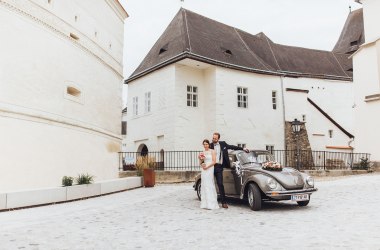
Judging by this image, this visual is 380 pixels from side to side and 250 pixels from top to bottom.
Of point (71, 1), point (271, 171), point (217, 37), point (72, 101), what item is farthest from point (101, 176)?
point (217, 37)

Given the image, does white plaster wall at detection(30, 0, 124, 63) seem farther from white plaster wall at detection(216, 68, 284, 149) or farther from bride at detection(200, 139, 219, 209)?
bride at detection(200, 139, 219, 209)

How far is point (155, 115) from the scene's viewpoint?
2619cm

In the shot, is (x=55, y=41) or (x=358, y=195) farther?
(x=55, y=41)

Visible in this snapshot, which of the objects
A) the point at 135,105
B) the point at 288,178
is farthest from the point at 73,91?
the point at 135,105

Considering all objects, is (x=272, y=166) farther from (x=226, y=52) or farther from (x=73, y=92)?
(x=226, y=52)

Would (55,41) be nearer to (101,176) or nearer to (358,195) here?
(101,176)

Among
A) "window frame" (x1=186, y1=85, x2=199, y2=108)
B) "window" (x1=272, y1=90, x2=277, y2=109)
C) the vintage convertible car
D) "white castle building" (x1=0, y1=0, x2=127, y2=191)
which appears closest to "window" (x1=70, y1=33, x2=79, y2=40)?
"white castle building" (x1=0, y1=0, x2=127, y2=191)

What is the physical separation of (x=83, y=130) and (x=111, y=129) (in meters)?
3.63

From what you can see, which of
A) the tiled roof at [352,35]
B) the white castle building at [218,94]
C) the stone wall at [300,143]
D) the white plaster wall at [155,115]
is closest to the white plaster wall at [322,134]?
the white castle building at [218,94]

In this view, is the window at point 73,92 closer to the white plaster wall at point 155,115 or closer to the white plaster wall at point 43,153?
the white plaster wall at point 43,153

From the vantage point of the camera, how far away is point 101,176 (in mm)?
17984

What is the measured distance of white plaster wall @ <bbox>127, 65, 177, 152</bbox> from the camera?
81.4 feet

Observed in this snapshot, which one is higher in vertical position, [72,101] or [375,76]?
[375,76]

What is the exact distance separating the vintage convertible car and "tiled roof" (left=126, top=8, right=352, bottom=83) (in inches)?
580
